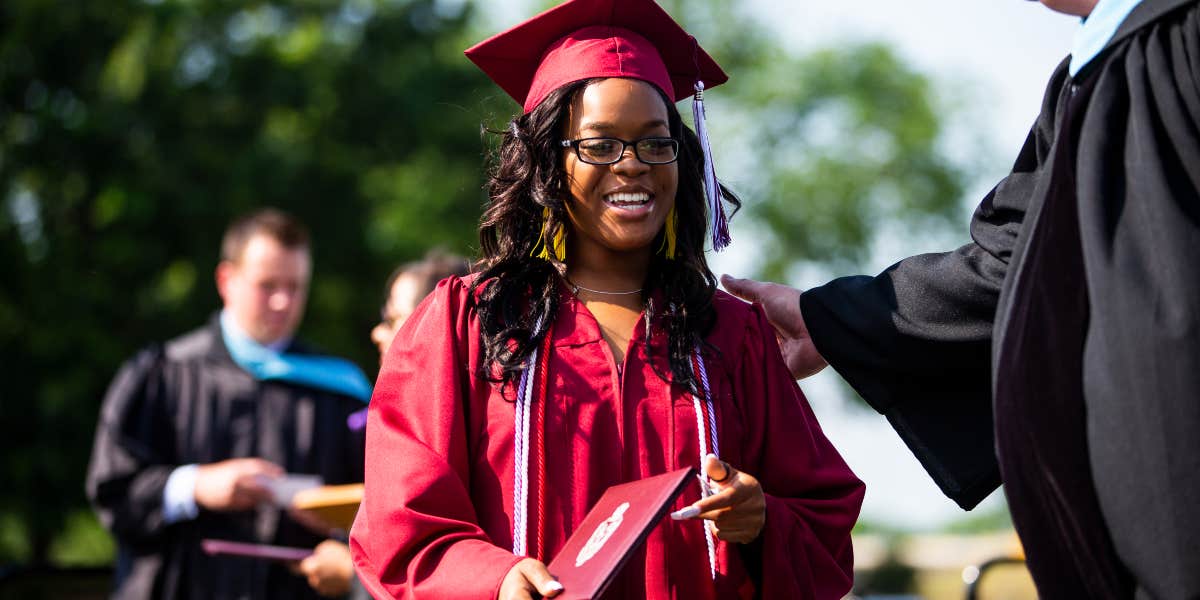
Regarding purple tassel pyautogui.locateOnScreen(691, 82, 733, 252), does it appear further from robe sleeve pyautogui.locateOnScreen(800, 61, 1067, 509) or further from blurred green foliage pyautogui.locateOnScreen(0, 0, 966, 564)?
blurred green foliage pyautogui.locateOnScreen(0, 0, 966, 564)

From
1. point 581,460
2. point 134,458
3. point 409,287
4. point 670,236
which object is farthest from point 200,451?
point 581,460

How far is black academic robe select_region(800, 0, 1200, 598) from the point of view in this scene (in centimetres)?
226

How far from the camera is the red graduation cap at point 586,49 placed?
9.75 ft

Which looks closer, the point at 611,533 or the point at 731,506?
the point at 611,533

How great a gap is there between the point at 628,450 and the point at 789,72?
2568cm

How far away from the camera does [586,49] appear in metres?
2.99

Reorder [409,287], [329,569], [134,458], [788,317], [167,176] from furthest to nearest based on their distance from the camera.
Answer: [167,176] < [134,458] < [329,569] < [409,287] < [788,317]

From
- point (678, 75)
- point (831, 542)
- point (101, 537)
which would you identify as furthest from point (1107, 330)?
point (101, 537)

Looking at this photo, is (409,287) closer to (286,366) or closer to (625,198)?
(286,366)

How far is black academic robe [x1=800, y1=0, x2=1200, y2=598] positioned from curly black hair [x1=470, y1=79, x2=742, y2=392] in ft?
2.20

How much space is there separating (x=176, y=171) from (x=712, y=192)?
1565 cm

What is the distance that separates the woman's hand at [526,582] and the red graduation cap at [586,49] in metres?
1.03

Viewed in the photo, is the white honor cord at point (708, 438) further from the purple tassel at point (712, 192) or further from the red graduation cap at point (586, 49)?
the red graduation cap at point (586, 49)

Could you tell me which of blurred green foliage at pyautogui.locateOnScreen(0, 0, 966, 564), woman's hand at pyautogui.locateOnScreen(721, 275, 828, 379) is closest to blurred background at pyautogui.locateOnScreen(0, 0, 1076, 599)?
blurred green foliage at pyautogui.locateOnScreen(0, 0, 966, 564)
